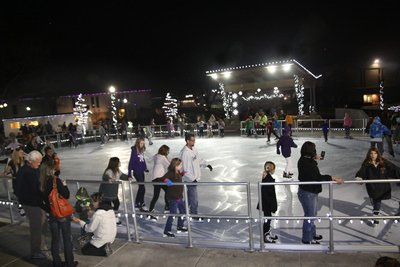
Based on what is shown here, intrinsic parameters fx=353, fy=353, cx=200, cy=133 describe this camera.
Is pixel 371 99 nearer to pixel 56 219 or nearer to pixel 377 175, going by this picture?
pixel 377 175

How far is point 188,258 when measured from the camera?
4.69 meters

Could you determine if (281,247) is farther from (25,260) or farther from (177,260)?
(25,260)

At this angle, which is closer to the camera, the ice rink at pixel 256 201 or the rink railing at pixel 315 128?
the ice rink at pixel 256 201

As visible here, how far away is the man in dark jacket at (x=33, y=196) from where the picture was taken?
4.95 metres

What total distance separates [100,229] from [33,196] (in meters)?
1.08

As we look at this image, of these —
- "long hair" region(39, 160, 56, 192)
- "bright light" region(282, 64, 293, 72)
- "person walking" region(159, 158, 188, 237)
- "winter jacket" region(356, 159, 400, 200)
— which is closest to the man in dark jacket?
"long hair" region(39, 160, 56, 192)

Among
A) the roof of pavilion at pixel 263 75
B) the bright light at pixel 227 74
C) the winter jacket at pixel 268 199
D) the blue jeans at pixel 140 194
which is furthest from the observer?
the bright light at pixel 227 74

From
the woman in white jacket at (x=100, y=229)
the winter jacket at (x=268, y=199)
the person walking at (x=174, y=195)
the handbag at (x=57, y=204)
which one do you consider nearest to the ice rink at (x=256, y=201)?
the person walking at (x=174, y=195)

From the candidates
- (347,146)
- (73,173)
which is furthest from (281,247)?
(347,146)

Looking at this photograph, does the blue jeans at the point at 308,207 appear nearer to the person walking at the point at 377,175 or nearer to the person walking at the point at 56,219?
the person walking at the point at 377,175

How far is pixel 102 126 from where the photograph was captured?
23.0 meters

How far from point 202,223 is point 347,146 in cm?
1070

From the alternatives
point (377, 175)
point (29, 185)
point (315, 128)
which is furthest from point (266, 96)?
point (29, 185)

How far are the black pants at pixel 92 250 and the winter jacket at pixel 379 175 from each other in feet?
14.2
